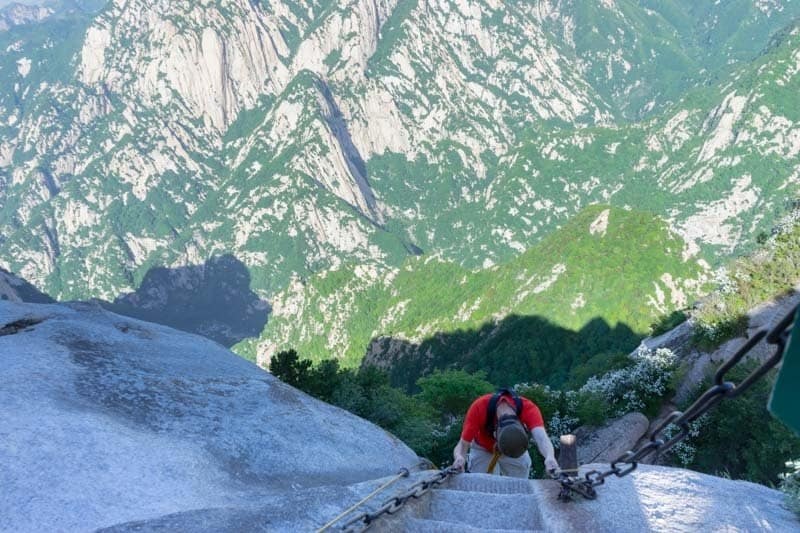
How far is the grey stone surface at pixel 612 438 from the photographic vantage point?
24.1 meters

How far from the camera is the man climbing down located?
26.6 ft

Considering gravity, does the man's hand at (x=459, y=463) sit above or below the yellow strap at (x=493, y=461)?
above

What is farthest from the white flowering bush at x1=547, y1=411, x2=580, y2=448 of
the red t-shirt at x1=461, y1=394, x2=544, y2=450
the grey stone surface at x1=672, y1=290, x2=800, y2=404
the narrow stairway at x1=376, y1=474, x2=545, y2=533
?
the narrow stairway at x1=376, y1=474, x2=545, y2=533

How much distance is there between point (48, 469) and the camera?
Result: 7645 mm

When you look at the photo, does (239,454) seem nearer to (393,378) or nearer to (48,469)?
(48,469)

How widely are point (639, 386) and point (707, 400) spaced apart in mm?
25285

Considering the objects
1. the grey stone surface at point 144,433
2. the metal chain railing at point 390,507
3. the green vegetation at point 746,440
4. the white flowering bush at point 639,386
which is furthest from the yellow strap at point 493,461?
the white flowering bush at point 639,386

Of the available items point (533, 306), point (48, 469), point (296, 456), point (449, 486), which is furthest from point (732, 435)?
point (533, 306)

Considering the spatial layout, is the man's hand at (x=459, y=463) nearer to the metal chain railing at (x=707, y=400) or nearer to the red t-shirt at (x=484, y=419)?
the red t-shirt at (x=484, y=419)

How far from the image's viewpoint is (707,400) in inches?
185

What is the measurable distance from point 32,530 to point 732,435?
20.2m

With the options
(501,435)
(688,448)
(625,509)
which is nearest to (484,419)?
(501,435)

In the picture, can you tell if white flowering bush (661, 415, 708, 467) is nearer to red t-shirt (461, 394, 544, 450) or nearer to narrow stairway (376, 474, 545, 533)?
red t-shirt (461, 394, 544, 450)

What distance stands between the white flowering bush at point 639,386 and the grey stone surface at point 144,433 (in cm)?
1826
